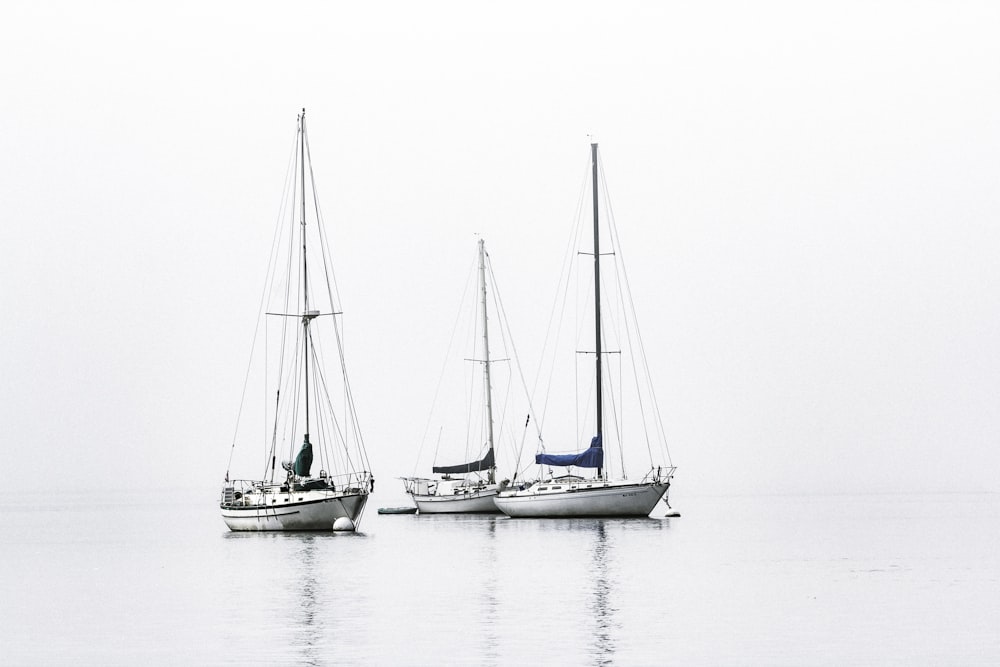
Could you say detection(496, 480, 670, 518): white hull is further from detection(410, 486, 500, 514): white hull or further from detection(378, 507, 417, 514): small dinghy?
detection(378, 507, 417, 514): small dinghy

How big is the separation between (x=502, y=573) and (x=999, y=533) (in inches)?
2087

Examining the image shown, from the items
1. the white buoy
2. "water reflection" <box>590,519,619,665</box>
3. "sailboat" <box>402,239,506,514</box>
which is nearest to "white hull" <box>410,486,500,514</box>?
"sailboat" <box>402,239,506,514</box>

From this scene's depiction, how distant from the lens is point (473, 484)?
109875mm

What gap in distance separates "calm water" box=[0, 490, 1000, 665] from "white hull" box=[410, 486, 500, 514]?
69.0ft

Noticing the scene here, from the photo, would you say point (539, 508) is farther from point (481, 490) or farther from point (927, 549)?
point (927, 549)

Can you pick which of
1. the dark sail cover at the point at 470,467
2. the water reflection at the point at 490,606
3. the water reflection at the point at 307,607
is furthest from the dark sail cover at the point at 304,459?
the dark sail cover at the point at 470,467

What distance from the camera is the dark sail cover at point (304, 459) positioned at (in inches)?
3009

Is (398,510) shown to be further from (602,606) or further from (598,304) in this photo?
(602,606)

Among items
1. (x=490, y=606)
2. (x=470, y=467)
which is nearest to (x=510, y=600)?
(x=490, y=606)

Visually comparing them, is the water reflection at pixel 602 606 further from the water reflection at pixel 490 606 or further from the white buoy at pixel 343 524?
the white buoy at pixel 343 524

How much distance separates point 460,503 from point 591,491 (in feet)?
74.0

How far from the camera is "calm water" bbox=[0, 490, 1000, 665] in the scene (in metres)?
33.8

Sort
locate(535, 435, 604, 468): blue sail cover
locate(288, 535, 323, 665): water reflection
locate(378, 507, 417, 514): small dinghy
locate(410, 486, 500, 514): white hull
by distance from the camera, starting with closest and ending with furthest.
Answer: locate(288, 535, 323, 665): water reflection → locate(535, 435, 604, 468): blue sail cover → locate(410, 486, 500, 514): white hull → locate(378, 507, 417, 514): small dinghy

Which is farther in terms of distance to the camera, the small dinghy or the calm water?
the small dinghy
